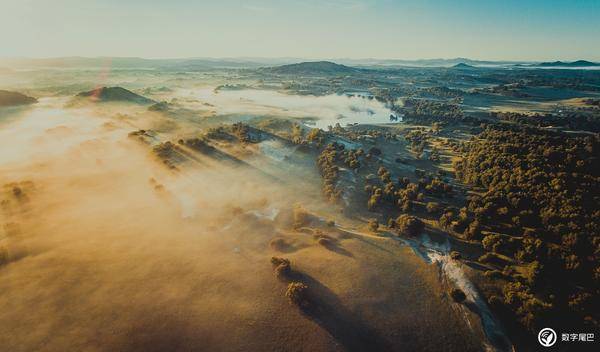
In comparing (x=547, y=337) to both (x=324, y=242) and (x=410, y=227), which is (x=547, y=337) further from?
(x=324, y=242)

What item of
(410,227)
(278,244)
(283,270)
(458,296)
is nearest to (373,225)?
(410,227)

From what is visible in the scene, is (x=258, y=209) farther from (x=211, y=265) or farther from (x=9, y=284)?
(x=9, y=284)

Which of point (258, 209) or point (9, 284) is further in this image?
point (258, 209)

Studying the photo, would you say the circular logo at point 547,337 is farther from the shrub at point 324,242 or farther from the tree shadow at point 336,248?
the shrub at point 324,242

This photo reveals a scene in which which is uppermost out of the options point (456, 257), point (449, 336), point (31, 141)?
point (31, 141)

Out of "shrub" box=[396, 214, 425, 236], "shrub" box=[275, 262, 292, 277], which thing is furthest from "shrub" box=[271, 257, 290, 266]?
"shrub" box=[396, 214, 425, 236]

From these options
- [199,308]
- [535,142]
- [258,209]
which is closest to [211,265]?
[199,308]
